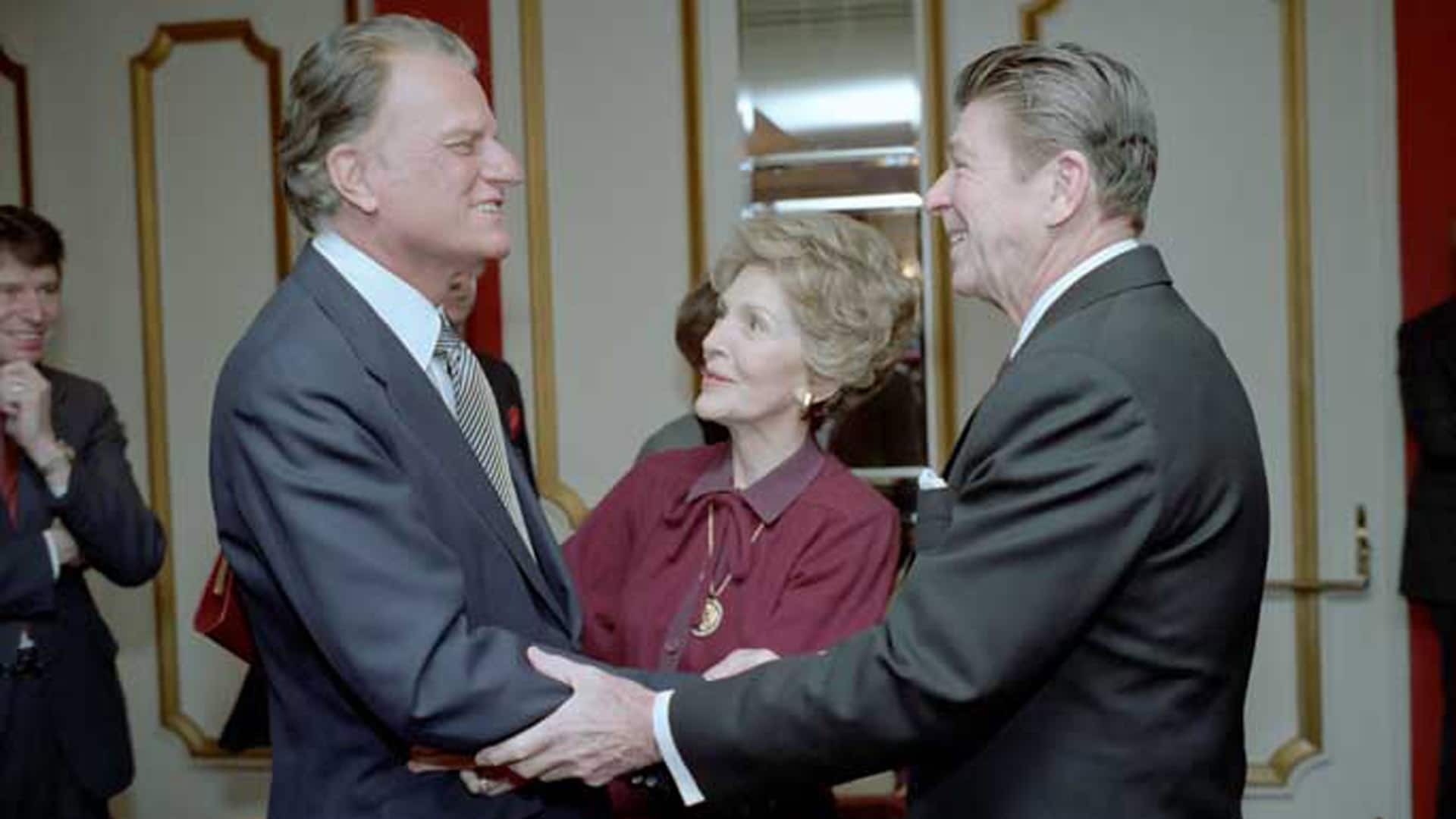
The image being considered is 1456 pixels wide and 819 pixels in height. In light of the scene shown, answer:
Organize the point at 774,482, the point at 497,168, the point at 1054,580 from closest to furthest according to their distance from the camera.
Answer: the point at 1054,580 < the point at 497,168 < the point at 774,482

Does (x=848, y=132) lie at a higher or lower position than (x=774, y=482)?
higher

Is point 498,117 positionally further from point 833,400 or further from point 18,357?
point 833,400

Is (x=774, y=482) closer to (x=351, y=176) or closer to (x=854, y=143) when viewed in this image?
(x=351, y=176)

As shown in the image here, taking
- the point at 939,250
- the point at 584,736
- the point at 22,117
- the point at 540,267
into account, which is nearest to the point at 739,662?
the point at 584,736

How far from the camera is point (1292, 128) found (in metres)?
3.76

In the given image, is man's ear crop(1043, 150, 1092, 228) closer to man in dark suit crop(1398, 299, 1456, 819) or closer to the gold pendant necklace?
the gold pendant necklace

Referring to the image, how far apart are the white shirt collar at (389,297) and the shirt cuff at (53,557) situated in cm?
155

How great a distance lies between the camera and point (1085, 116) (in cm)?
166

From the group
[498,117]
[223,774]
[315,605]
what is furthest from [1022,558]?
[223,774]

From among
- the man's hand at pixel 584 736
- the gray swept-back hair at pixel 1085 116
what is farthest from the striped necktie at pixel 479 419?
the gray swept-back hair at pixel 1085 116

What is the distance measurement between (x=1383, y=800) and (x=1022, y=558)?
282 cm

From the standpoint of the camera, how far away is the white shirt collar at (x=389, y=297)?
171 centimetres

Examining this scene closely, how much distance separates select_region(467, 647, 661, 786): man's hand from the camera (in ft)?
5.48

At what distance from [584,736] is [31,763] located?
1.76 meters
